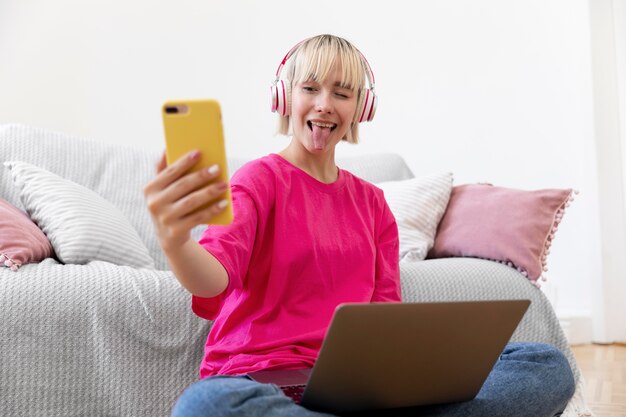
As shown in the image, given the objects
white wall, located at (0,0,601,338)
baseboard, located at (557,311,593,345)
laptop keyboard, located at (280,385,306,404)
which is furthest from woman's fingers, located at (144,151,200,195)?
baseboard, located at (557,311,593,345)

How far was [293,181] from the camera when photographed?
A: 142 cm

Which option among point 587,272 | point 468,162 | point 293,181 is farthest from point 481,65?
point 293,181

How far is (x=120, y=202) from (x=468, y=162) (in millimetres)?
1729

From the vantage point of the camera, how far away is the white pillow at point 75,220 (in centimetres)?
187

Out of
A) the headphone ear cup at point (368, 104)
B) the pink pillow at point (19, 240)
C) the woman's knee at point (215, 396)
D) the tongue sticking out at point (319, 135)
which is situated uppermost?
the headphone ear cup at point (368, 104)

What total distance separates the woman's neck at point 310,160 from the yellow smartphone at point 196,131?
512 mm

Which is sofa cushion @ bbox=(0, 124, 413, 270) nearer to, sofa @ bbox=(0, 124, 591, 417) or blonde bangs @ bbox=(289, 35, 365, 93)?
sofa @ bbox=(0, 124, 591, 417)

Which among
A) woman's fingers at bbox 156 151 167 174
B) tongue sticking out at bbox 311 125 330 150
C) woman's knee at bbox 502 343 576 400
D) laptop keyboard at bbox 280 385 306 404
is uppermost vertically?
woman's fingers at bbox 156 151 167 174

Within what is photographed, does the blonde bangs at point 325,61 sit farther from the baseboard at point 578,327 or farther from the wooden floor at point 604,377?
the baseboard at point 578,327

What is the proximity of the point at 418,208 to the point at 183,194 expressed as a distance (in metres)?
1.38

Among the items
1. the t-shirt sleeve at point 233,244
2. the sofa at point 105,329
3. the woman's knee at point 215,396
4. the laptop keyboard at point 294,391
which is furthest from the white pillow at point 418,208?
the woman's knee at point 215,396

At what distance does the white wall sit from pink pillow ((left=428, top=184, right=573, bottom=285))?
1.24 m

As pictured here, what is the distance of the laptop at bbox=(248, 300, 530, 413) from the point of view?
1.02 m

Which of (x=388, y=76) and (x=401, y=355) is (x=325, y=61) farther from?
(x=388, y=76)
